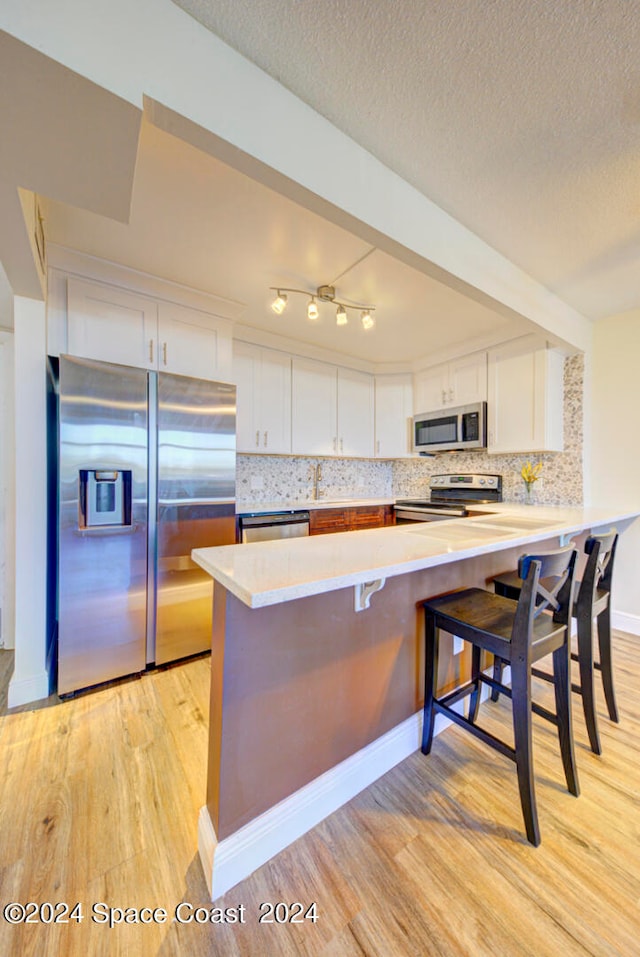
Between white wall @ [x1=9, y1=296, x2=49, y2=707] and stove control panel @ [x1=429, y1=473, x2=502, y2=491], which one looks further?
stove control panel @ [x1=429, y1=473, x2=502, y2=491]

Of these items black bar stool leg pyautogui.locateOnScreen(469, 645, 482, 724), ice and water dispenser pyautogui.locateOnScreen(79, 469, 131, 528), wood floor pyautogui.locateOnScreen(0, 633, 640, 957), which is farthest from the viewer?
ice and water dispenser pyautogui.locateOnScreen(79, 469, 131, 528)

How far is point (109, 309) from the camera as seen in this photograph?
84.5 inches

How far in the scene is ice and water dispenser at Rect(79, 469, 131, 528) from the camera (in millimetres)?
1953

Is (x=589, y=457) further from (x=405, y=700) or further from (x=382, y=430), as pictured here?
(x=405, y=700)

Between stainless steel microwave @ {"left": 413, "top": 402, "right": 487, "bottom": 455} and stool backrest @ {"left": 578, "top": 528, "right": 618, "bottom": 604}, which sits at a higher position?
stainless steel microwave @ {"left": 413, "top": 402, "right": 487, "bottom": 455}

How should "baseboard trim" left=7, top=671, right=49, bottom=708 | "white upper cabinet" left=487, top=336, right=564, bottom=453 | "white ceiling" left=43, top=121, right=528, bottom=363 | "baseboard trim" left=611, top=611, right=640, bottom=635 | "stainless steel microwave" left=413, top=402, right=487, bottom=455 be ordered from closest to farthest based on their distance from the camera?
"white ceiling" left=43, top=121, right=528, bottom=363
"baseboard trim" left=7, top=671, right=49, bottom=708
"baseboard trim" left=611, top=611, right=640, bottom=635
"white upper cabinet" left=487, top=336, right=564, bottom=453
"stainless steel microwave" left=413, top=402, right=487, bottom=455

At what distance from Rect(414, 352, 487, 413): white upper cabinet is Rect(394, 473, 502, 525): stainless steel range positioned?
767 mm

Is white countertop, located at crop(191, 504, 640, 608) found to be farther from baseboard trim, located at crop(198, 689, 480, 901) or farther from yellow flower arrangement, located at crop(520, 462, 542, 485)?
yellow flower arrangement, located at crop(520, 462, 542, 485)

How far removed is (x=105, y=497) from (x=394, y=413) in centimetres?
301

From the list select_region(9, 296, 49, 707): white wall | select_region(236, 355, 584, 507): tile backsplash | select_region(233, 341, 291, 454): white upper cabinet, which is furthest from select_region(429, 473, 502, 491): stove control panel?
select_region(9, 296, 49, 707): white wall

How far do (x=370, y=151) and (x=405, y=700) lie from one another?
2249 mm

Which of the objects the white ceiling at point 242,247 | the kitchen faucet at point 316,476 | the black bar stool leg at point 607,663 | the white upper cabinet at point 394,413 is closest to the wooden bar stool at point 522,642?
the black bar stool leg at point 607,663

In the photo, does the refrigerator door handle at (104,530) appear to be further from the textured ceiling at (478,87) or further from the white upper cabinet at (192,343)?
the textured ceiling at (478,87)

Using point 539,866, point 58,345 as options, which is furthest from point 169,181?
point 539,866
